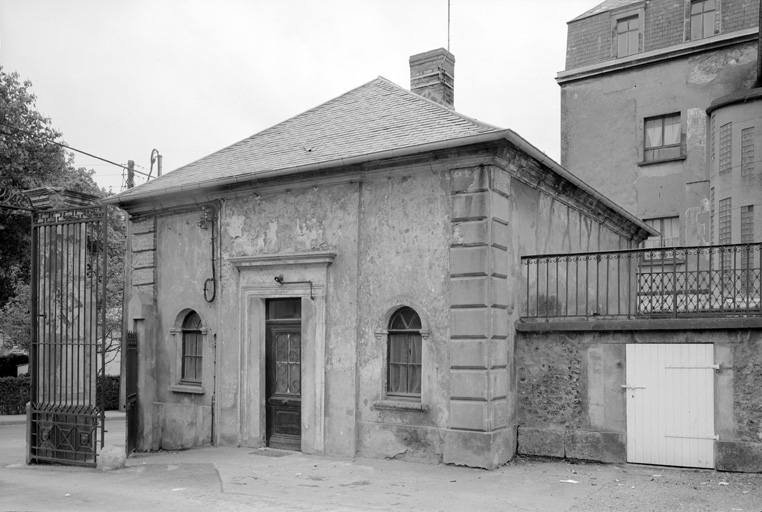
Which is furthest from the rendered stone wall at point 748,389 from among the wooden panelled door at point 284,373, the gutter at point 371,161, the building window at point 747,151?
the building window at point 747,151

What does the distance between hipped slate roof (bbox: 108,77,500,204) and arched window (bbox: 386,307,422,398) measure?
2.65 m

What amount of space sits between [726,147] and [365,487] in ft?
53.6

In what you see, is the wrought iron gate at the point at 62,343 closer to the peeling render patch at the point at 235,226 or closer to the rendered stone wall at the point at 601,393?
the peeling render patch at the point at 235,226

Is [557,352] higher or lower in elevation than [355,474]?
higher

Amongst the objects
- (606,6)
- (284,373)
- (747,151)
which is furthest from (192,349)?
(606,6)

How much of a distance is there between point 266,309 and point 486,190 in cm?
460

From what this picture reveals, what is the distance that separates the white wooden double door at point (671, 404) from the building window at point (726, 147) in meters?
12.4

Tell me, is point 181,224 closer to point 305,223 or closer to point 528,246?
point 305,223

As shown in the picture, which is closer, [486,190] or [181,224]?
[486,190]

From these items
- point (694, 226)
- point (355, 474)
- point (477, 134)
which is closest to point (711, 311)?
point (477, 134)

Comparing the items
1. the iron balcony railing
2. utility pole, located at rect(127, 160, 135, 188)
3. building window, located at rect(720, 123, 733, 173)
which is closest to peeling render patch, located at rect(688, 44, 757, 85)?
building window, located at rect(720, 123, 733, 173)

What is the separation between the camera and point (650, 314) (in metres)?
11.1

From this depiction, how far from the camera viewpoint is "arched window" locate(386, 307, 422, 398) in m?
11.3

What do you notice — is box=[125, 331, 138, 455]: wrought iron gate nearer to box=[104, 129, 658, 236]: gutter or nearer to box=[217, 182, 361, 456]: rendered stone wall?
box=[217, 182, 361, 456]: rendered stone wall
